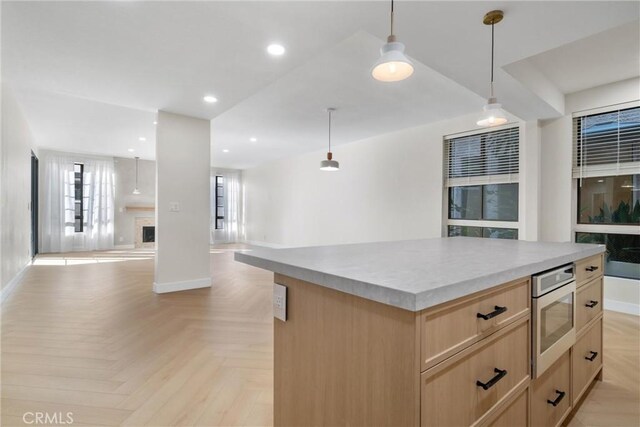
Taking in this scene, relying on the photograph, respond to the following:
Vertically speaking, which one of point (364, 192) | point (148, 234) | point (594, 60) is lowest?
point (148, 234)

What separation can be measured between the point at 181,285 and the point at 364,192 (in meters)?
3.77

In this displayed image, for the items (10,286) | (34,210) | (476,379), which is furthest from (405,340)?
(34,210)

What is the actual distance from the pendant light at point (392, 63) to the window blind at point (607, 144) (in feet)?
11.6

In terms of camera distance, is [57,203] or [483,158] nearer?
[483,158]

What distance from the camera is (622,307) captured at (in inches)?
140

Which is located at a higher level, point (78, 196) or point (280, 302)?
point (78, 196)

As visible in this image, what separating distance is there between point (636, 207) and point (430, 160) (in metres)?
2.51

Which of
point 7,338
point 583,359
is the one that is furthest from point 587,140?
point 7,338

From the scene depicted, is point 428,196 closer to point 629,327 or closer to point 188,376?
point 629,327

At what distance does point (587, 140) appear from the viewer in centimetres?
378

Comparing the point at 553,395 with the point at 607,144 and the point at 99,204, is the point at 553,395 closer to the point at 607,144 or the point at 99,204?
the point at 607,144

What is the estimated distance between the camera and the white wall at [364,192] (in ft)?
16.8

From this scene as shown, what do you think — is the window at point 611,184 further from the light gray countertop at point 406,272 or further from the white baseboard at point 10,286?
the white baseboard at point 10,286

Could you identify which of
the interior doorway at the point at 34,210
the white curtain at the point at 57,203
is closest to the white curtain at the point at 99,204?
the white curtain at the point at 57,203
